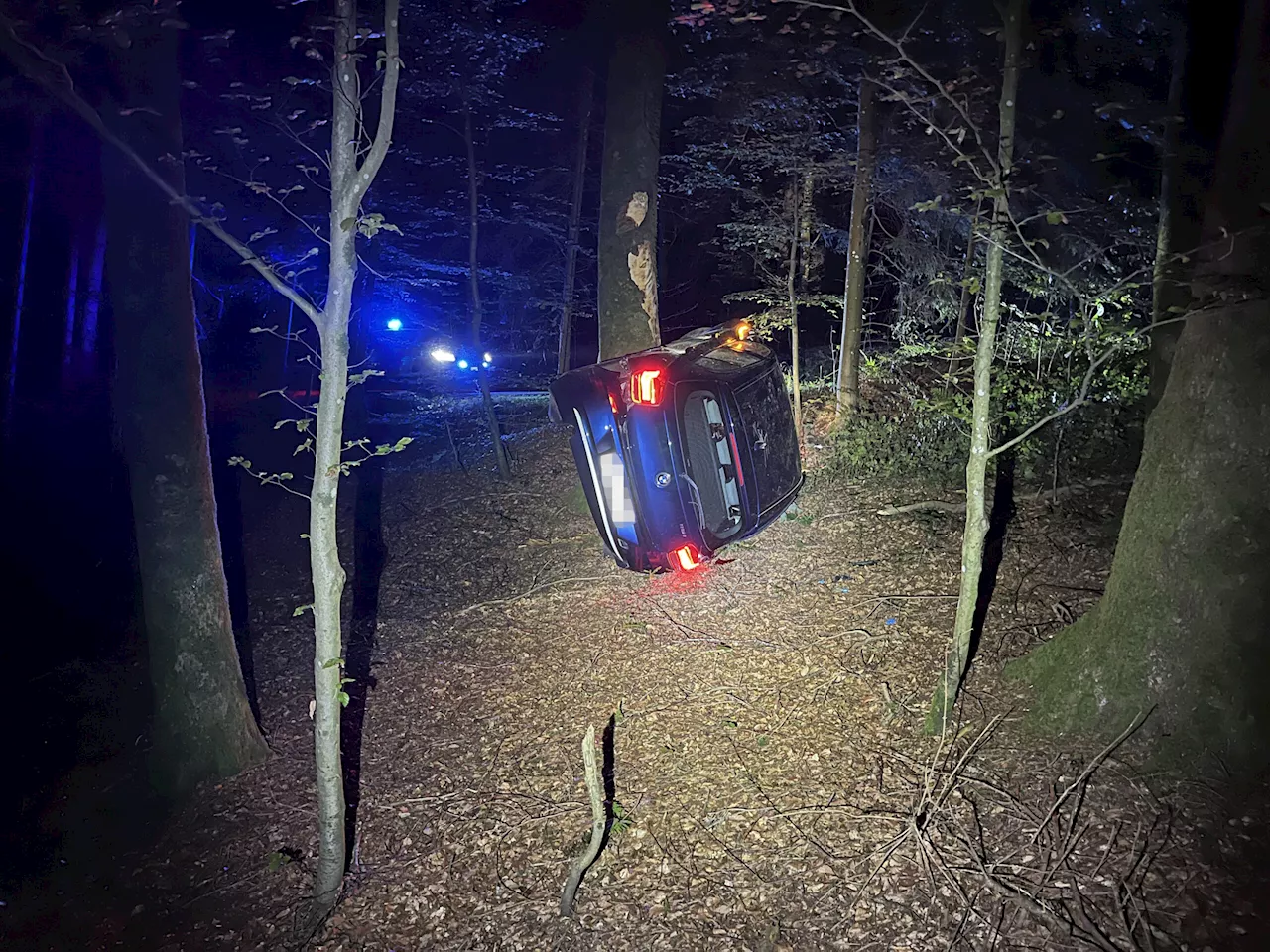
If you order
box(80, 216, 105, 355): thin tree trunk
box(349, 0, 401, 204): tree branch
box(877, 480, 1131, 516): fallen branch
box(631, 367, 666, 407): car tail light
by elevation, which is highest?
box(80, 216, 105, 355): thin tree trunk

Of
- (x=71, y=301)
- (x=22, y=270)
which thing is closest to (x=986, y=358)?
(x=22, y=270)

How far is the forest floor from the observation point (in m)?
3.78

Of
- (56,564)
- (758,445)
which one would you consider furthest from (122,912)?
(56,564)

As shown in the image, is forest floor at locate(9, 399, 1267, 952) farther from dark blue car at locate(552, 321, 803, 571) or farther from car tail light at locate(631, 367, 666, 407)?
car tail light at locate(631, 367, 666, 407)

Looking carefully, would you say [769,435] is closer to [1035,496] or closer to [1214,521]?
[1035,496]

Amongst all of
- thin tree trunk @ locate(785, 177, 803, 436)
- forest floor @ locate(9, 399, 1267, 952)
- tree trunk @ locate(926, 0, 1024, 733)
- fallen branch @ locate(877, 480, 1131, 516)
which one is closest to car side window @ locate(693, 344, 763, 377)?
forest floor @ locate(9, 399, 1267, 952)

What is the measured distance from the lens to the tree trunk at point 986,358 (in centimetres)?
428

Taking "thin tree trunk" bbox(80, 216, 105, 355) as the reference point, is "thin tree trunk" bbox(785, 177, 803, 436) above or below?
below

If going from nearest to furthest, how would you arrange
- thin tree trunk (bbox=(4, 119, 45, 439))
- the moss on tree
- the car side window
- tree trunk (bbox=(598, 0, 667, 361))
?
the moss on tree, the car side window, tree trunk (bbox=(598, 0, 667, 361)), thin tree trunk (bbox=(4, 119, 45, 439))

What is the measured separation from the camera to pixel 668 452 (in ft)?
20.6

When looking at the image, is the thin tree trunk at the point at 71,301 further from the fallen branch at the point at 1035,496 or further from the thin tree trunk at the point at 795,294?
the fallen branch at the point at 1035,496

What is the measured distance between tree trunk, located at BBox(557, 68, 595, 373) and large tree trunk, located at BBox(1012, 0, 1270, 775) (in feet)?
37.9

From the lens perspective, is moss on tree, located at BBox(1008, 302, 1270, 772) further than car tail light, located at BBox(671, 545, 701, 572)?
No

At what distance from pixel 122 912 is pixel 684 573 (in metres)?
5.18
